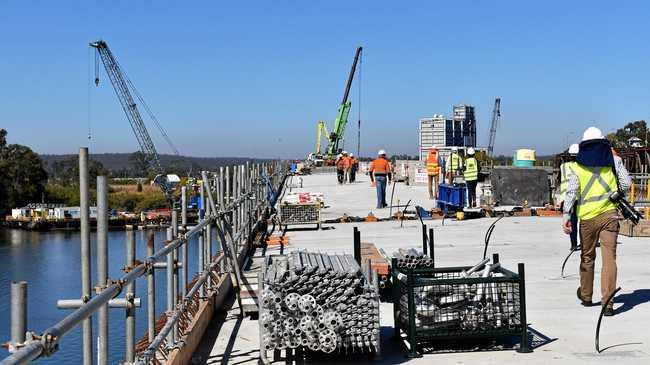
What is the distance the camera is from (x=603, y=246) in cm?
912

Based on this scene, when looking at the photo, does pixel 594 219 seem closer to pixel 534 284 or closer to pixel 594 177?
pixel 594 177

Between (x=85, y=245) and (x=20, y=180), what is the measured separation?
129850 millimetres

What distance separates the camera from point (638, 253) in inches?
580

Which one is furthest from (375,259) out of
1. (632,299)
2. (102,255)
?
(102,255)

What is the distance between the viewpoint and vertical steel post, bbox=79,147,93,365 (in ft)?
14.3

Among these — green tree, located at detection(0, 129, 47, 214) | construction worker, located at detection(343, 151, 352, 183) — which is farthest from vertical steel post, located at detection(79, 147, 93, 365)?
green tree, located at detection(0, 129, 47, 214)

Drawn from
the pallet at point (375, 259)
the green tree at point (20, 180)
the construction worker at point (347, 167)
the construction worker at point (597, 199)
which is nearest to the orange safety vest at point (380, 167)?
the pallet at point (375, 259)

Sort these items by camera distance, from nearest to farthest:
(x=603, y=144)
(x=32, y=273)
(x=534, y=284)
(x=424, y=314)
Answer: (x=424, y=314), (x=603, y=144), (x=534, y=284), (x=32, y=273)

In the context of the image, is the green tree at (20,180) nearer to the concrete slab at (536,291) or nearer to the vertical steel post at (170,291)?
the concrete slab at (536,291)

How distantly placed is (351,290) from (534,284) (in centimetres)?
540

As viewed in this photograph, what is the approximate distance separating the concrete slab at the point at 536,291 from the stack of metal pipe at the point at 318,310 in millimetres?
499

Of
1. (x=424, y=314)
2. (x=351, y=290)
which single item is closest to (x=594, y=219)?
(x=424, y=314)

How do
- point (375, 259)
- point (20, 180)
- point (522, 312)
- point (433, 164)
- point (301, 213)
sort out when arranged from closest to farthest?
point (522, 312)
point (375, 259)
point (301, 213)
point (433, 164)
point (20, 180)

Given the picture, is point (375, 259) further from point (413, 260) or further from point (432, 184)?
point (432, 184)
